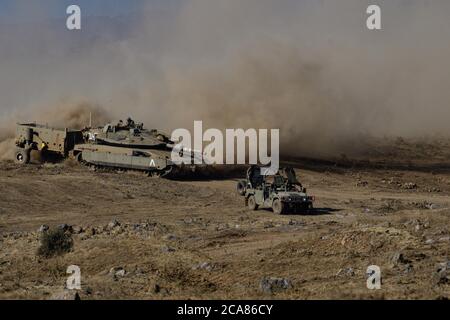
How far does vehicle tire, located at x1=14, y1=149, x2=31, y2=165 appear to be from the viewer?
112 feet

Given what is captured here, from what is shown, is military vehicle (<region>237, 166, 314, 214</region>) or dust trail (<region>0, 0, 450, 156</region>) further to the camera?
dust trail (<region>0, 0, 450, 156</region>)

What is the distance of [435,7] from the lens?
7069 centimetres

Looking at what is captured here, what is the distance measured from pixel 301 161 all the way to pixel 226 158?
4.17 m

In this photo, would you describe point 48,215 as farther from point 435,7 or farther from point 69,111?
point 435,7

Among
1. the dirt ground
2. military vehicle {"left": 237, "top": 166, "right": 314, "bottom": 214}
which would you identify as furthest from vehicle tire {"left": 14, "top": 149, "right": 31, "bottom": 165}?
military vehicle {"left": 237, "top": 166, "right": 314, "bottom": 214}

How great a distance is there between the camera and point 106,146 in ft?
106

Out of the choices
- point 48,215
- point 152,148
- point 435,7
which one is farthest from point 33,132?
point 435,7

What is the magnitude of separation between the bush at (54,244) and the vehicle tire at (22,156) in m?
16.4

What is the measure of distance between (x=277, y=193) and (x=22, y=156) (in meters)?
13.5

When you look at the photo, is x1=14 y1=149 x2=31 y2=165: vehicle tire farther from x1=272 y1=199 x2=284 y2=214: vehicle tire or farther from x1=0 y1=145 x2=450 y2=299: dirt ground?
x1=272 y1=199 x2=284 y2=214: vehicle tire

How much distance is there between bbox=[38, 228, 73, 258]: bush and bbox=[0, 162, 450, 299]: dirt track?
0.28 meters

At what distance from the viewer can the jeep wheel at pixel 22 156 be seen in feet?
112

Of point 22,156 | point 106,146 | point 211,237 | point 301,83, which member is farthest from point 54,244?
point 301,83

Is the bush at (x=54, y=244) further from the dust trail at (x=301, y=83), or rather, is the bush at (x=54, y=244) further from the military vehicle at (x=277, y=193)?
the dust trail at (x=301, y=83)
